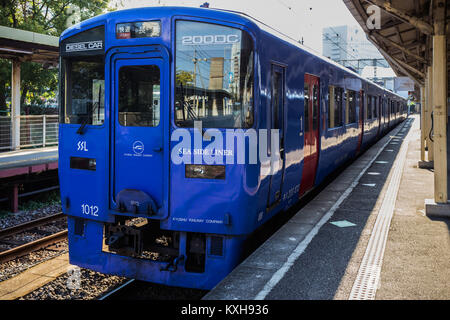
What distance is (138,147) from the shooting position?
16.3 ft

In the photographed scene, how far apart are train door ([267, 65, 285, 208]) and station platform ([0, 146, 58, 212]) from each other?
22.8ft

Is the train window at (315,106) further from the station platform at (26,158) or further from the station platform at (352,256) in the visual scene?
the station platform at (26,158)

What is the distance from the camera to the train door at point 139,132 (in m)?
4.87

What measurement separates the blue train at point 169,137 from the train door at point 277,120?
36mm

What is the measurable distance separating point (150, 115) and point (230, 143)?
3.22 feet

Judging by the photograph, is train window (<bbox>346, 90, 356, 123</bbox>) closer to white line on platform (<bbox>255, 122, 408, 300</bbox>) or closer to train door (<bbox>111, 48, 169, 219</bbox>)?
white line on platform (<bbox>255, 122, 408, 300</bbox>)

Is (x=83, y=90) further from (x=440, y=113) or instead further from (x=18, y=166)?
(x=18, y=166)

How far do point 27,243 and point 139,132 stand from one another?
3747 millimetres

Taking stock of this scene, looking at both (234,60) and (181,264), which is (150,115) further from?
(181,264)

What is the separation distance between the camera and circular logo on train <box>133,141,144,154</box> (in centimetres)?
494

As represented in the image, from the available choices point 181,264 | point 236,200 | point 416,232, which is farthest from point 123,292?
point 416,232

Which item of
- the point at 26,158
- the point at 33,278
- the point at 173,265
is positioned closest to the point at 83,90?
the point at 173,265

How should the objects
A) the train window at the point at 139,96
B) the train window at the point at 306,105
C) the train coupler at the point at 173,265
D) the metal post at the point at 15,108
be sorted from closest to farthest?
the train coupler at the point at 173,265 < the train window at the point at 139,96 < the train window at the point at 306,105 < the metal post at the point at 15,108

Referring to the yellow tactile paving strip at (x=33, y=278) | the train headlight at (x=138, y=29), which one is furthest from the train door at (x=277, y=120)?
the yellow tactile paving strip at (x=33, y=278)
